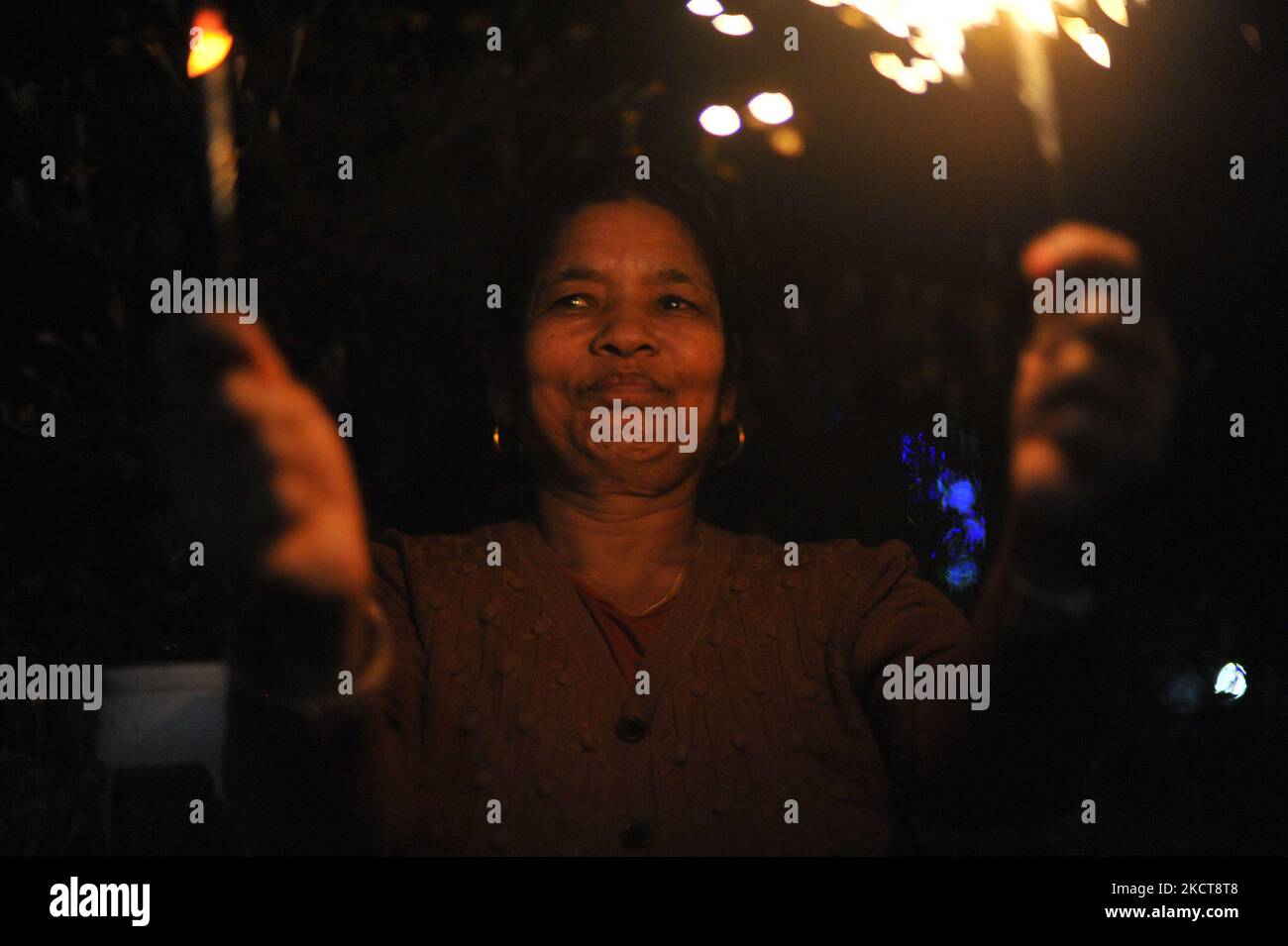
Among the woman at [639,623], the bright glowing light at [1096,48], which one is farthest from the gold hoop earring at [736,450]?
the bright glowing light at [1096,48]

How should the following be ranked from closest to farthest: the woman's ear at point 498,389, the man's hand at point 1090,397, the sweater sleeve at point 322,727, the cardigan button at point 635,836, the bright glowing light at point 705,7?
1. the man's hand at point 1090,397
2. the sweater sleeve at point 322,727
3. the cardigan button at point 635,836
4. the woman's ear at point 498,389
5. the bright glowing light at point 705,7

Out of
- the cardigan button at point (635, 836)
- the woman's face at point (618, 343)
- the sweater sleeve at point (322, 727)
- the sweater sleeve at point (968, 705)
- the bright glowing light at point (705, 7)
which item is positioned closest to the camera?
the sweater sleeve at point (322, 727)

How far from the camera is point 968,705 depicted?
1.75 meters

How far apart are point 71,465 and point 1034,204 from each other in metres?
1.82

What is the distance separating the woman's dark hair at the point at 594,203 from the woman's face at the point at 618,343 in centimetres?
3

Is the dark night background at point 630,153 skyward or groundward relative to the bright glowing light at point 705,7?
groundward

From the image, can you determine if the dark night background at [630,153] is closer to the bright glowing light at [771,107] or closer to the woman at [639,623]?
the bright glowing light at [771,107]

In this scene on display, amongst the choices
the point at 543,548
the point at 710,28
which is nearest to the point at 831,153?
the point at 710,28

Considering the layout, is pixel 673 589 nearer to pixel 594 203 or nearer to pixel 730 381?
pixel 730 381

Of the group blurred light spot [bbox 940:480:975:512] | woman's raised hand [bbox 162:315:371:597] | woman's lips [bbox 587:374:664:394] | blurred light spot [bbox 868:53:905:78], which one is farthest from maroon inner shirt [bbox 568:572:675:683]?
blurred light spot [bbox 868:53:905:78]

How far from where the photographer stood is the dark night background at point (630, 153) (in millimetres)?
2268

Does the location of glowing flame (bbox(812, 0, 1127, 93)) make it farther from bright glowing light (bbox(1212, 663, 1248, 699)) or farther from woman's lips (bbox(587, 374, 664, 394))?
bright glowing light (bbox(1212, 663, 1248, 699))

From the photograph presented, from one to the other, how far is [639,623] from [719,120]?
102cm

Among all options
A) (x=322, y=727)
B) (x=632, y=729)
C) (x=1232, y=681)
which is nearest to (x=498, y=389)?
(x=632, y=729)
